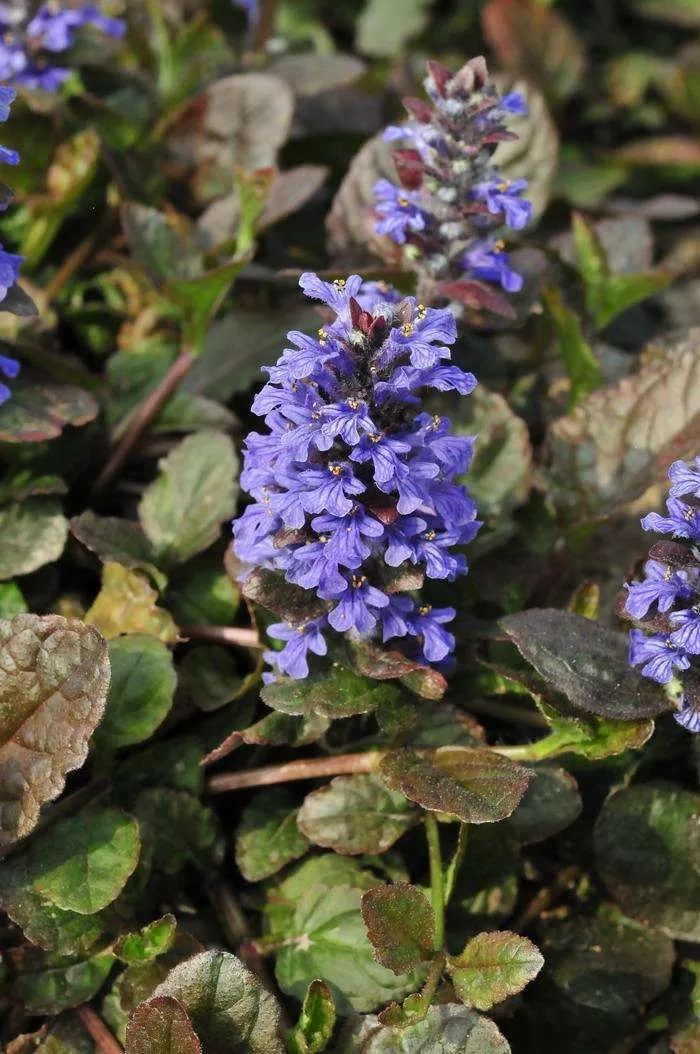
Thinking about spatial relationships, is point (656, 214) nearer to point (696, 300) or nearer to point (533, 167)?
point (696, 300)

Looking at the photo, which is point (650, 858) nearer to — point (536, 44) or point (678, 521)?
point (678, 521)

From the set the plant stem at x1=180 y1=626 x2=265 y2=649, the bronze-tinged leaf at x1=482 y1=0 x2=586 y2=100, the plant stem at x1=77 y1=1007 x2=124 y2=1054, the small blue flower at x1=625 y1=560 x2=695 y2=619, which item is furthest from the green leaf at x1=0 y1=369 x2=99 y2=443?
the bronze-tinged leaf at x1=482 y1=0 x2=586 y2=100

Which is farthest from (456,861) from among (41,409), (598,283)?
(598,283)

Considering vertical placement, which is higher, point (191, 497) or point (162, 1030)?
point (191, 497)

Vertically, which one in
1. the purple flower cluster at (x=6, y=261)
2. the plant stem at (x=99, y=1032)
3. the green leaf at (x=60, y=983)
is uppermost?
the purple flower cluster at (x=6, y=261)

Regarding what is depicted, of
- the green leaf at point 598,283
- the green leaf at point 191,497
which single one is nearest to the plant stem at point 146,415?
the green leaf at point 191,497

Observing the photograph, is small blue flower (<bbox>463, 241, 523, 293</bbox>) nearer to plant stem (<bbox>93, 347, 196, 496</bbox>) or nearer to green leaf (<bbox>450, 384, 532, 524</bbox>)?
green leaf (<bbox>450, 384, 532, 524</bbox>)

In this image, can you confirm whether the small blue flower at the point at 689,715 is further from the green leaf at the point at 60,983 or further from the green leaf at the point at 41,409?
the green leaf at the point at 41,409
